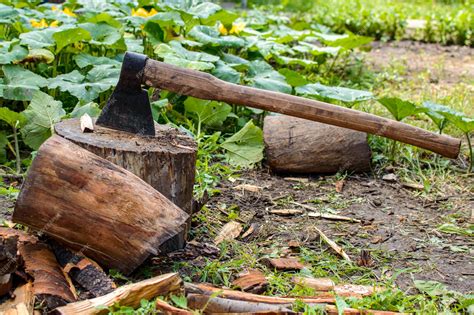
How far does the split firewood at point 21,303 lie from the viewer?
7.41 ft

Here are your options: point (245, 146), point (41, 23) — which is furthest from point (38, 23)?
point (245, 146)

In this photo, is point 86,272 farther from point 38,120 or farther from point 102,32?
point 102,32

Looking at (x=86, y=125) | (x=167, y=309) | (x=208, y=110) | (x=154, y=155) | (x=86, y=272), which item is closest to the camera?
(x=167, y=309)

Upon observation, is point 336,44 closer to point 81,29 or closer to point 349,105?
point 349,105

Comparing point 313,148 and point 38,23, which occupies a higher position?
point 38,23

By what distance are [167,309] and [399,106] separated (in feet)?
7.59

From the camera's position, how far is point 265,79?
14.3ft

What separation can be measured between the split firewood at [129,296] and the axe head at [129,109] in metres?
0.80

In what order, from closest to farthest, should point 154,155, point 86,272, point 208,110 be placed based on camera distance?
point 86,272 < point 154,155 < point 208,110

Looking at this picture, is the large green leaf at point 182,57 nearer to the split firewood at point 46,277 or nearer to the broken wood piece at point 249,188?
the broken wood piece at point 249,188

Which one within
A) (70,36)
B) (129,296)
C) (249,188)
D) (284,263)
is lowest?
(249,188)

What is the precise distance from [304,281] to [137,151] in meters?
0.84

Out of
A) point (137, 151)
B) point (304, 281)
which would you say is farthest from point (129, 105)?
point (304, 281)

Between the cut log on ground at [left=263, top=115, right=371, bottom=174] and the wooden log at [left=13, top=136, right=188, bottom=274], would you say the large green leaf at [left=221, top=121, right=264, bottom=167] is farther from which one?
the wooden log at [left=13, top=136, right=188, bottom=274]
